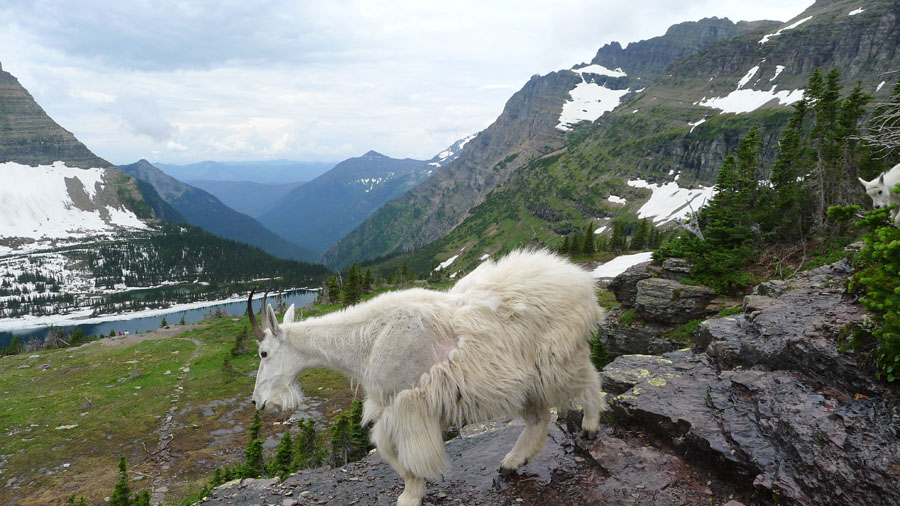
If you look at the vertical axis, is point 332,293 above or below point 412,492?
below

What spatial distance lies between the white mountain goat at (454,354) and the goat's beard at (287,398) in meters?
0.03

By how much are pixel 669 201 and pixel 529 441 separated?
544 ft

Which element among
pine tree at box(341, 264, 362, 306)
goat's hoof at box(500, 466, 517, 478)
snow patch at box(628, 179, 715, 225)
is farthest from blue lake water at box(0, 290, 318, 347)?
goat's hoof at box(500, 466, 517, 478)

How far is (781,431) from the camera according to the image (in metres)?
4.74

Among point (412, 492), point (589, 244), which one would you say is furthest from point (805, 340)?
point (589, 244)

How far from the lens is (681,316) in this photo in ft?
66.3

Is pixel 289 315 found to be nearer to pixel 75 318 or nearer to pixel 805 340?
pixel 805 340

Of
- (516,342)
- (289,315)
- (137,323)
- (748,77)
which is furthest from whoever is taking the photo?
(748,77)

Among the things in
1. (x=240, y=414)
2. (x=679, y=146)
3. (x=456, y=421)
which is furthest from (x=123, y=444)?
(x=679, y=146)

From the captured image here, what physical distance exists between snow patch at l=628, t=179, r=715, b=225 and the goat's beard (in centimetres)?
14193

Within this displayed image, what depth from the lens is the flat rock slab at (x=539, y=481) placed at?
5223 millimetres

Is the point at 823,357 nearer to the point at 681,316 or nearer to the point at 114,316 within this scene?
the point at 681,316

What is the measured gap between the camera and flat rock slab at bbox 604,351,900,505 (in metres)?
3.79

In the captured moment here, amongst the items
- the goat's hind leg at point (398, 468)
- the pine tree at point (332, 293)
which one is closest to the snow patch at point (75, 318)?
the pine tree at point (332, 293)
